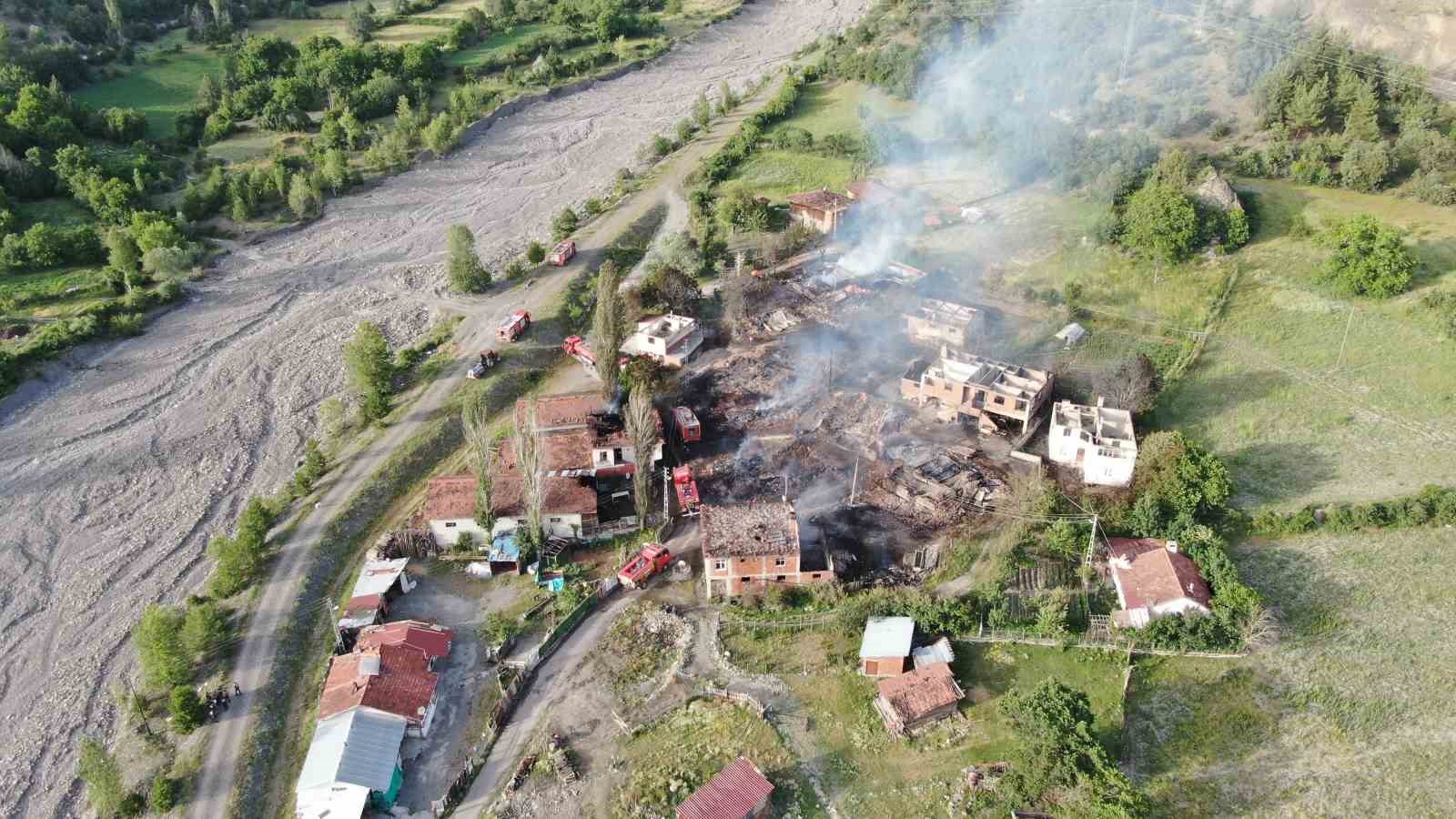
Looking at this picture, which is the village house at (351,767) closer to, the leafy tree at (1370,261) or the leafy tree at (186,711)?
the leafy tree at (186,711)

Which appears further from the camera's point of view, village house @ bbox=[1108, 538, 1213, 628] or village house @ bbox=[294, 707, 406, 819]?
village house @ bbox=[1108, 538, 1213, 628]

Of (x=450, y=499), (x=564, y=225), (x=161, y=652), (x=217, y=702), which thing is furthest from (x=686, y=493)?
(x=564, y=225)

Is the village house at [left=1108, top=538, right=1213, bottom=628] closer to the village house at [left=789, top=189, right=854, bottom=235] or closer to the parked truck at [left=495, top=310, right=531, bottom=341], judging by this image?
the village house at [left=789, top=189, right=854, bottom=235]

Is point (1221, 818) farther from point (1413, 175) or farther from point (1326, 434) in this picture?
point (1413, 175)

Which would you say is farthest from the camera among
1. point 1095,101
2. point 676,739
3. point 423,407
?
point 1095,101

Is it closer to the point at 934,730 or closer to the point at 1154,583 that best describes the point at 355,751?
the point at 934,730

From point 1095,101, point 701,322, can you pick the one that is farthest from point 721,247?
point 1095,101

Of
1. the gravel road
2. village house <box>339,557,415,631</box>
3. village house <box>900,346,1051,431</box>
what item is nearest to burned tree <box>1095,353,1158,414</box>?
village house <box>900,346,1051,431</box>
